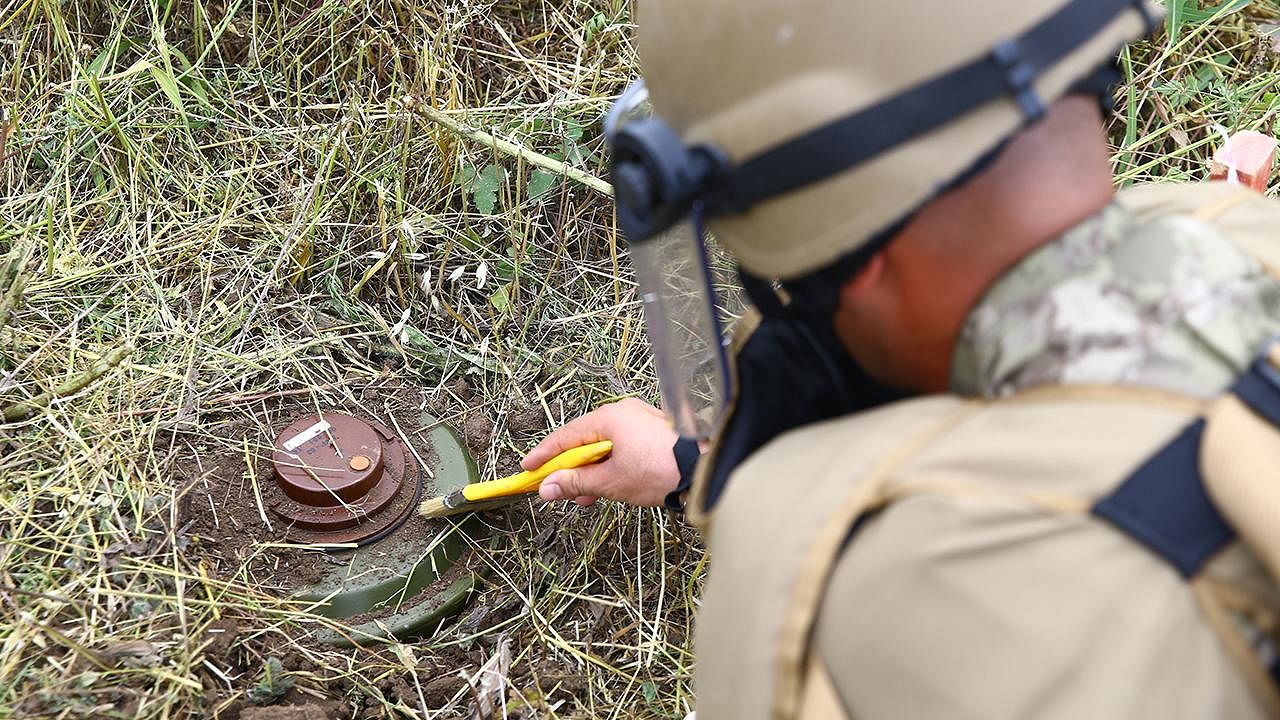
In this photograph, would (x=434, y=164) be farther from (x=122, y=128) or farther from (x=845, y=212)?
(x=845, y=212)

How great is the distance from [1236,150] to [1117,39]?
1145mm

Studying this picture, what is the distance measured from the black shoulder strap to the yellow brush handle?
0.88m

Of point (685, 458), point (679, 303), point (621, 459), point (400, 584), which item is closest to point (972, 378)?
point (679, 303)

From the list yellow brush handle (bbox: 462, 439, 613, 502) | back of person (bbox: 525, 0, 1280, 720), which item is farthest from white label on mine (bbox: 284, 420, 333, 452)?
back of person (bbox: 525, 0, 1280, 720)

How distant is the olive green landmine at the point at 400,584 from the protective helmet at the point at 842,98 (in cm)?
94

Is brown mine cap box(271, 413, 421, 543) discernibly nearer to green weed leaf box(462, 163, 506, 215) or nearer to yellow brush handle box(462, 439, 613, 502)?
yellow brush handle box(462, 439, 613, 502)

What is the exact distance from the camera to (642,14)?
0.91m

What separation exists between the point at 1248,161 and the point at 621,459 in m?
1.13

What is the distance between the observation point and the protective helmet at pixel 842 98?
2.54ft

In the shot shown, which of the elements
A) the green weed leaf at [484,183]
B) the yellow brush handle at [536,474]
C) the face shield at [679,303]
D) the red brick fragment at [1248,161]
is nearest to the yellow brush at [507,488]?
the yellow brush handle at [536,474]

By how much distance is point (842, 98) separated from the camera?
0.79 m

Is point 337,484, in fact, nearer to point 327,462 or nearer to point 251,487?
point 327,462

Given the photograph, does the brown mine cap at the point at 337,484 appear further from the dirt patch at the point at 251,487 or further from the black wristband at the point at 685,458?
the black wristband at the point at 685,458

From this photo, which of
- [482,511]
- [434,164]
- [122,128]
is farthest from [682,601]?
[122,128]
